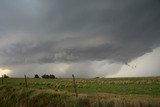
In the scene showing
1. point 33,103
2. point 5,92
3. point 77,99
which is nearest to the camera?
point 77,99

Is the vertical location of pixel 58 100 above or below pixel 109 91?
below

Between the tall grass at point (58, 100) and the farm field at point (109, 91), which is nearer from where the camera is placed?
the tall grass at point (58, 100)

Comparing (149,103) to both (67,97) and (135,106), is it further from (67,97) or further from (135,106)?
(67,97)

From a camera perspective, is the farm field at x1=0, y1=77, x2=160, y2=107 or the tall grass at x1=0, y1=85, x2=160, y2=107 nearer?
the tall grass at x1=0, y1=85, x2=160, y2=107

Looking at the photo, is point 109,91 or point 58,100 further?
point 109,91

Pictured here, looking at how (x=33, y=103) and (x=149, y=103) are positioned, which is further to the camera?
(x=33, y=103)

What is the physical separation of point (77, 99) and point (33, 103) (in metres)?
2.97

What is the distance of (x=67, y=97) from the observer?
19359 millimetres

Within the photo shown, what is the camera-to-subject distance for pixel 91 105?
54.2ft

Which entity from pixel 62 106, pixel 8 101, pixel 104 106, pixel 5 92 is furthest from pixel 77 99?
pixel 5 92

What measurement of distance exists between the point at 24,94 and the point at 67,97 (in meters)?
3.58

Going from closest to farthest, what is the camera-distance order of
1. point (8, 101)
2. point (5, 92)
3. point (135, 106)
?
point (135, 106), point (8, 101), point (5, 92)

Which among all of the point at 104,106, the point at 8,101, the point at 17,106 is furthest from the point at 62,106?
the point at 8,101

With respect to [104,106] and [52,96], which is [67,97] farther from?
[104,106]
